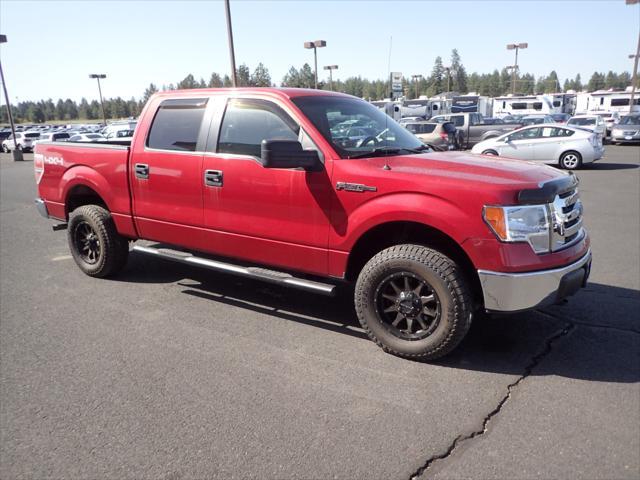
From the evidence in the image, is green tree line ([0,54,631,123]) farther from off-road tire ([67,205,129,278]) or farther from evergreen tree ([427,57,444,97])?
off-road tire ([67,205,129,278])

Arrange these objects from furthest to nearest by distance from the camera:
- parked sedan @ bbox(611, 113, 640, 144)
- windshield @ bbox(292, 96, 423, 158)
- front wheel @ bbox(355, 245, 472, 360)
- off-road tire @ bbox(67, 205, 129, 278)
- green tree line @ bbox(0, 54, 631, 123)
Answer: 1. green tree line @ bbox(0, 54, 631, 123)
2. parked sedan @ bbox(611, 113, 640, 144)
3. off-road tire @ bbox(67, 205, 129, 278)
4. windshield @ bbox(292, 96, 423, 158)
5. front wheel @ bbox(355, 245, 472, 360)

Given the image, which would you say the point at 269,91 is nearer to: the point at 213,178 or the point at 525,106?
the point at 213,178

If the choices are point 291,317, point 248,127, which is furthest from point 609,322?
point 248,127

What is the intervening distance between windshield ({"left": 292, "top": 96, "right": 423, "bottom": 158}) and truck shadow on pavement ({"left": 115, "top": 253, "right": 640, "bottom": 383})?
3.91ft

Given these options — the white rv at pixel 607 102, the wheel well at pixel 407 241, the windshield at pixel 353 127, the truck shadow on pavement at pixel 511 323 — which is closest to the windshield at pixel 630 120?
the white rv at pixel 607 102

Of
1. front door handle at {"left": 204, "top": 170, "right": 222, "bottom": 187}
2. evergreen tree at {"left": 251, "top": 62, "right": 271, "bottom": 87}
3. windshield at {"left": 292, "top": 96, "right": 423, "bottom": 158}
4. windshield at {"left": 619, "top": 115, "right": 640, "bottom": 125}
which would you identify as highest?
evergreen tree at {"left": 251, "top": 62, "right": 271, "bottom": 87}

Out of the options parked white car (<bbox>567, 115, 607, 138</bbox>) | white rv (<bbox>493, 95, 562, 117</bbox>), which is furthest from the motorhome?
parked white car (<bbox>567, 115, 607, 138</bbox>)

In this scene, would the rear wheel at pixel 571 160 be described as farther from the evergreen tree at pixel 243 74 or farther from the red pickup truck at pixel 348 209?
the evergreen tree at pixel 243 74

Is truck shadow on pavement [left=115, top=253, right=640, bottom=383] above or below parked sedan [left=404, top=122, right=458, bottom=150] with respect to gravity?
below

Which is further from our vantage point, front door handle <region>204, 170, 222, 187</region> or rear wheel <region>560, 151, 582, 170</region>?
rear wheel <region>560, 151, 582, 170</region>

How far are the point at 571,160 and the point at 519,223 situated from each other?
15.5 m

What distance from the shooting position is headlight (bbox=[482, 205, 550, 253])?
3318 millimetres

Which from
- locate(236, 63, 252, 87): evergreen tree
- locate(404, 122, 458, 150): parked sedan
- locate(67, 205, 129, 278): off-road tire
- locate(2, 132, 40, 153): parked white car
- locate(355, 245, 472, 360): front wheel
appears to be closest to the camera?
locate(355, 245, 472, 360): front wheel

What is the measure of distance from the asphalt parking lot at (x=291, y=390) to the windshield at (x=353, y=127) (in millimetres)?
1566
